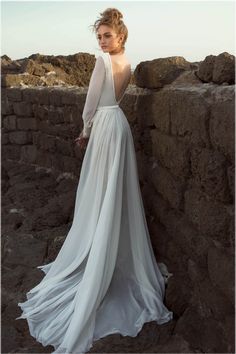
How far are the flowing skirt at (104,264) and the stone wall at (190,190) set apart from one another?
0.21m

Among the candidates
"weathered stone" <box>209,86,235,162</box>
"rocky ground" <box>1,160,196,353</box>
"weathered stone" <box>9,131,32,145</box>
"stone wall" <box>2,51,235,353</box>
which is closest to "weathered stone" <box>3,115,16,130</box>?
"weathered stone" <box>9,131,32,145</box>

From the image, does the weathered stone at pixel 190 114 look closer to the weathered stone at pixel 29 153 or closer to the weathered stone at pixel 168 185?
the weathered stone at pixel 168 185

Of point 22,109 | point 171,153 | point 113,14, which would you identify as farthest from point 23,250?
point 22,109

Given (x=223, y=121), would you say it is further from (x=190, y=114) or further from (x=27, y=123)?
(x=27, y=123)

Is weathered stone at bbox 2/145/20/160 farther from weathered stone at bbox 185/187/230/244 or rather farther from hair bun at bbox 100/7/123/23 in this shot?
weathered stone at bbox 185/187/230/244

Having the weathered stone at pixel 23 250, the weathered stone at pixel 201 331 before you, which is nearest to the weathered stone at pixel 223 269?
the weathered stone at pixel 201 331

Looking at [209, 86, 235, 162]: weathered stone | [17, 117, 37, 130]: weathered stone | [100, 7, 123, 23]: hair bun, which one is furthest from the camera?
[17, 117, 37, 130]: weathered stone

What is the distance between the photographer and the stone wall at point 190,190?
271 cm

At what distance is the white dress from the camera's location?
11.0 ft

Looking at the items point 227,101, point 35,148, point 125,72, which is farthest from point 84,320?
point 35,148

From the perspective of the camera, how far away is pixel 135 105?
4.22m

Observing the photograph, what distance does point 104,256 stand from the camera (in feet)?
11.3

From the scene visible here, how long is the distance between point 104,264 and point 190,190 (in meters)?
0.87

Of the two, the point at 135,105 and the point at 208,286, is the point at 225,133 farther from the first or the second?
the point at 135,105
